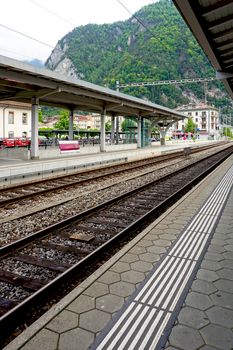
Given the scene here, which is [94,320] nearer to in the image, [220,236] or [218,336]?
[218,336]

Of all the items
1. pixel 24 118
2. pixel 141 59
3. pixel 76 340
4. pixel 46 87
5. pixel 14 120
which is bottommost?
pixel 76 340

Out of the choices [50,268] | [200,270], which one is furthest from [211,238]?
[50,268]

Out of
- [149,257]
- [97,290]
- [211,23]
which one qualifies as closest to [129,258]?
[149,257]

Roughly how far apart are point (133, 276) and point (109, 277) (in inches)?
13.0

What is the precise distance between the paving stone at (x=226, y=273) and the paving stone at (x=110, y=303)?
4.86 feet

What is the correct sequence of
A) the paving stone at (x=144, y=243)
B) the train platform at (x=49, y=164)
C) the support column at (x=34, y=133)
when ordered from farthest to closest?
the support column at (x=34, y=133) → the train platform at (x=49, y=164) → the paving stone at (x=144, y=243)

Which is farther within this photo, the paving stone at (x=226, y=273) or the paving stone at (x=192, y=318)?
the paving stone at (x=226, y=273)

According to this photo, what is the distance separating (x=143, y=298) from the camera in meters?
3.45

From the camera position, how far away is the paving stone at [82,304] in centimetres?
325

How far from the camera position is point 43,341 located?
2707 mm

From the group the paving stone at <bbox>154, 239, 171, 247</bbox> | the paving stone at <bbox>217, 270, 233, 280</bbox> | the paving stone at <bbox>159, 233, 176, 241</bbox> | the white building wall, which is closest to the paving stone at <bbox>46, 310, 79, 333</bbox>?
the paving stone at <bbox>217, 270, 233, 280</bbox>

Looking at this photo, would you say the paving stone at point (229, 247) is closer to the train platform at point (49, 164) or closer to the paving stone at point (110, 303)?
the paving stone at point (110, 303)

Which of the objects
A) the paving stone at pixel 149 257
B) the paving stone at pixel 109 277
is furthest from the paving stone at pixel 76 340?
the paving stone at pixel 149 257

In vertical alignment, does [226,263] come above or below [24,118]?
below
